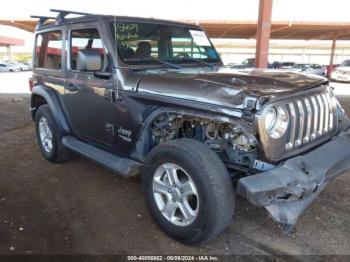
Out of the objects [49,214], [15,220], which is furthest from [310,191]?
[15,220]

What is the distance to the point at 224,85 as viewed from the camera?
2705mm

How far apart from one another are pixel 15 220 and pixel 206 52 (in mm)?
3022

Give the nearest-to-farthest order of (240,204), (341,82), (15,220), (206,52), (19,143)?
1. (15,220)
2. (240,204)
3. (206,52)
4. (19,143)
5. (341,82)

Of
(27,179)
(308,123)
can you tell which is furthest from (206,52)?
(27,179)

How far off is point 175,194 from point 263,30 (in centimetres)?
962

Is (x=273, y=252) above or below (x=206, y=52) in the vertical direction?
below

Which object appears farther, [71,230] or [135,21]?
[135,21]

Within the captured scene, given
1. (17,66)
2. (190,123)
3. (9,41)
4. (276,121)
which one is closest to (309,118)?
(276,121)

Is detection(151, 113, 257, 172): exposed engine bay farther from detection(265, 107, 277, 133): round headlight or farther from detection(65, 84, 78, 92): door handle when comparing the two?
detection(65, 84, 78, 92): door handle

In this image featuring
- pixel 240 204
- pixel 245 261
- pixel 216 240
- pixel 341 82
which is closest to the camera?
pixel 245 261

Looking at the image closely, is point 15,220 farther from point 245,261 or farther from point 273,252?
point 273,252

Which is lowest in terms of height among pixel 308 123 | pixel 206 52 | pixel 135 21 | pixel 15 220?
pixel 15 220

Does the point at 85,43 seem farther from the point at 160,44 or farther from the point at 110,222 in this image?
the point at 110,222

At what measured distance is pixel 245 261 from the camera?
9.15 ft
